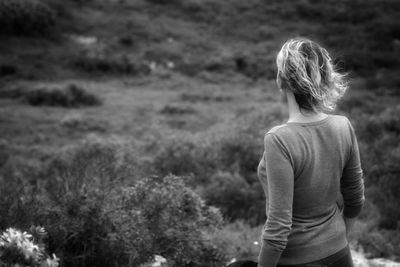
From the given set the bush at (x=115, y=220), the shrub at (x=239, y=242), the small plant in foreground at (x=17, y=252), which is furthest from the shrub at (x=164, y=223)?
the small plant in foreground at (x=17, y=252)

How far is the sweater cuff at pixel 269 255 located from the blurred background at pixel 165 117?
2198 mm

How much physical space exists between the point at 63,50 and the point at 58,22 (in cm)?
337

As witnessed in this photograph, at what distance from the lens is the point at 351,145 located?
7.43ft

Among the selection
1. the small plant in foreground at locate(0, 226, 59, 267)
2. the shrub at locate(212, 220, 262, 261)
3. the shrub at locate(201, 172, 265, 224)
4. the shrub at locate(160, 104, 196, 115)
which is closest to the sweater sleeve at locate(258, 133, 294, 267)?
the small plant in foreground at locate(0, 226, 59, 267)

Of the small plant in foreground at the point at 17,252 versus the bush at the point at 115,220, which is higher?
the small plant in foreground at the point at 17,252

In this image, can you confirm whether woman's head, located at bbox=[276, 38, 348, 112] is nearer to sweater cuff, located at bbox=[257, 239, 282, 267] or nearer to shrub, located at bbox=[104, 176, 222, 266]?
sweater cuff, located at bbox=[257, 239, 282, 267]

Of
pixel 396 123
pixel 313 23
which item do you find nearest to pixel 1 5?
pixel 313 23

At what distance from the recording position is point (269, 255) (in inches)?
82.0

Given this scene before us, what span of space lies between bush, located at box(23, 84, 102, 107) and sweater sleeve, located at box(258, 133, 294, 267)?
1636 cm

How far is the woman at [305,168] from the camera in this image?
2021 mm

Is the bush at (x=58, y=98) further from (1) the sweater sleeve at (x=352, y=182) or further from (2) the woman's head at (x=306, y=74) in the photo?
(2) the woman's head at (x=306, y=74)

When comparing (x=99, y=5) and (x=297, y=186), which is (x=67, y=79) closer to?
(x=99, y=5)

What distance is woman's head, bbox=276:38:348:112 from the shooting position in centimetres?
209

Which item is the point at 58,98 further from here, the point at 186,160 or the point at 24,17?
the point at 186,160
